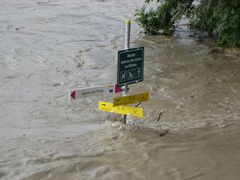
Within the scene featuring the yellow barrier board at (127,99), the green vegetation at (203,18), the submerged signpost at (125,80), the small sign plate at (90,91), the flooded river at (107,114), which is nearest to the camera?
the flooded river at (107,114)

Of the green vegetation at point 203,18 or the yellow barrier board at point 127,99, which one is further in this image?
the green vegetation at point 203,18

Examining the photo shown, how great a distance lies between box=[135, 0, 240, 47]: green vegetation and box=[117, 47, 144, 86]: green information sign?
534 centimetres

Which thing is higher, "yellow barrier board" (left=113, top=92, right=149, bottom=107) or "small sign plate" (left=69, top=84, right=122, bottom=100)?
"small sign plate" (left=69, top=84, right=122, bottom=100)

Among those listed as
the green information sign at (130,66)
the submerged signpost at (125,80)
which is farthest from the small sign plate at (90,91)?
the green information sign at (130,66)

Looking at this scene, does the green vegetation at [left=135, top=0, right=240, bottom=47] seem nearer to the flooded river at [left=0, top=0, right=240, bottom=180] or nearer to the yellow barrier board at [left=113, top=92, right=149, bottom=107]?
the flooded river at [left=0, top=0, right=240, bottom=180]

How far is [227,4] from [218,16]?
0.39m

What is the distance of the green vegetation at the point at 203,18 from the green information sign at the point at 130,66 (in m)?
5.34

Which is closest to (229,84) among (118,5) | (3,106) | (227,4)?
(227,4)

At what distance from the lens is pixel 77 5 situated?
62.6ft

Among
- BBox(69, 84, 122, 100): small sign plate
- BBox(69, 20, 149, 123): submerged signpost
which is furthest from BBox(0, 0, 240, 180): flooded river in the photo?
BBox(69, 84, 122, 100): small sign plate

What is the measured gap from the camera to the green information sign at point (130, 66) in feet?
20.9

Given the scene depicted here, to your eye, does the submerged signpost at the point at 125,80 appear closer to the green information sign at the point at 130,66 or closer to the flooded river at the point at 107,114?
the green information sign at the point at 130,66

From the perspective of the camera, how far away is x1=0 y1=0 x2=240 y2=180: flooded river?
571cm

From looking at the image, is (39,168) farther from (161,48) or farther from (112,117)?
(161,48)
